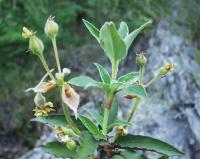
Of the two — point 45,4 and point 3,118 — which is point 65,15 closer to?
point 45,4

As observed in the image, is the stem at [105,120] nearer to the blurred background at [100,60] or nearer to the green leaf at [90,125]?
the green leaf at [90,125]

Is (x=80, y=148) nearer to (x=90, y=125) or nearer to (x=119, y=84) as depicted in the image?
(x=90, y=125)

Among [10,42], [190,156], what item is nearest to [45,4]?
[10,42]

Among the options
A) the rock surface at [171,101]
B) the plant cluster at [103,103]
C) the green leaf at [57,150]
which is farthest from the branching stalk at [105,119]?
the rock surface at [171,101]

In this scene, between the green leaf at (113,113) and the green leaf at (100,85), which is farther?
the green leaf at (113,113)

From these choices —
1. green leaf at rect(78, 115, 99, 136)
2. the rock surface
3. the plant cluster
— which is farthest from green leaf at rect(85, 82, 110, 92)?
the rock surface

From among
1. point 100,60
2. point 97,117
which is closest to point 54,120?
point 97,117

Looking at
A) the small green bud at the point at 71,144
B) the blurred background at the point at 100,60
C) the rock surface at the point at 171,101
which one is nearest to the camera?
the small green bud at the point at 71,144

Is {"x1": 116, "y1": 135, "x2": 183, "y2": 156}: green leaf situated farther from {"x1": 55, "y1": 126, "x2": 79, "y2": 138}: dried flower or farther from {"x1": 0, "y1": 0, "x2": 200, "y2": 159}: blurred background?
{"x1": 0, "y1": 0, "x2": 200, "y2": 159}: blurred background
